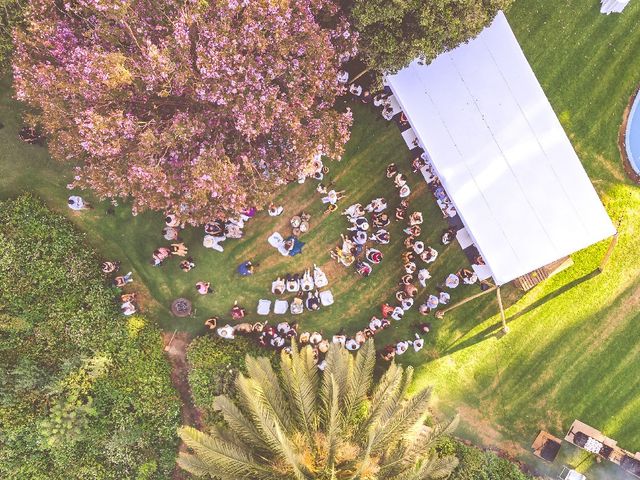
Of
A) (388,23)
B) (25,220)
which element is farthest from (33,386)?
(388,23)

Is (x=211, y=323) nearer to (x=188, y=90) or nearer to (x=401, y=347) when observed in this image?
(x=401, y=347)

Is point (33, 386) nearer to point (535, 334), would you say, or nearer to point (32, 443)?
point (32, 443)

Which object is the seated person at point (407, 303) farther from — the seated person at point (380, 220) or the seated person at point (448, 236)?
the seated person at point (380, 220)

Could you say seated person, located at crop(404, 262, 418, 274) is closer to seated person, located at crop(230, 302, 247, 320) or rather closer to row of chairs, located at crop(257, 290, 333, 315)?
row of chairs, located at crop(257, 290, 333, 315)

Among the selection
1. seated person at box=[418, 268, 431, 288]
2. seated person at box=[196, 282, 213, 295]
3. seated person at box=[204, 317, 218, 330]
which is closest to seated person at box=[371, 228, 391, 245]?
seated person at box=[418, 268, 431, 288]

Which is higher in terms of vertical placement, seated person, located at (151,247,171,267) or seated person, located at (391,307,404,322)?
seated person, located at (151,247,171,267)

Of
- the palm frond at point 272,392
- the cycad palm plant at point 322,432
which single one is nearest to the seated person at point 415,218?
the cycad palm plant at point 322,432
